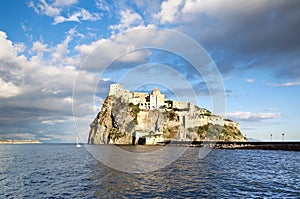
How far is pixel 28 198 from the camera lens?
31.8m

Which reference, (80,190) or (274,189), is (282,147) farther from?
(80,190)

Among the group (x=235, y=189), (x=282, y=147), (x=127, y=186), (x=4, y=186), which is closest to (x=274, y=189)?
(x=235, y=189)

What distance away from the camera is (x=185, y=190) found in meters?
35.1

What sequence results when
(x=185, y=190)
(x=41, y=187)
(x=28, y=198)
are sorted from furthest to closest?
(x=41, y=187), (x=185, y=190), (x=28, y=198)

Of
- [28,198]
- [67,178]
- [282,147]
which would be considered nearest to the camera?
[28,198]

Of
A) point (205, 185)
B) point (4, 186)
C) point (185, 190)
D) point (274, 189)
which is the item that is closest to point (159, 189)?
point (185, 190)

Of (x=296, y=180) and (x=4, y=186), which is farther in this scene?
(x=296, y=180)

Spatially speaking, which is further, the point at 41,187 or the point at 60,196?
the point at 41,187

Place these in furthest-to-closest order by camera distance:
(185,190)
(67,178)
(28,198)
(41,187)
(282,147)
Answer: (282,147) → (67,178) → (41,187) → (185,190) → (28,198)

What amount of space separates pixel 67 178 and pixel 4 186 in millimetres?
9826

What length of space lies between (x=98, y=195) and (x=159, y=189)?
8.22 metres

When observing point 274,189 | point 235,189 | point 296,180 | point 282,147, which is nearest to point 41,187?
point 235,189

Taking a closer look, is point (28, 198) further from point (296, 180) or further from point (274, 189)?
point (296, 180)

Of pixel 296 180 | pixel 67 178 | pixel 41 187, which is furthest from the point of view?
pixel 67 178
